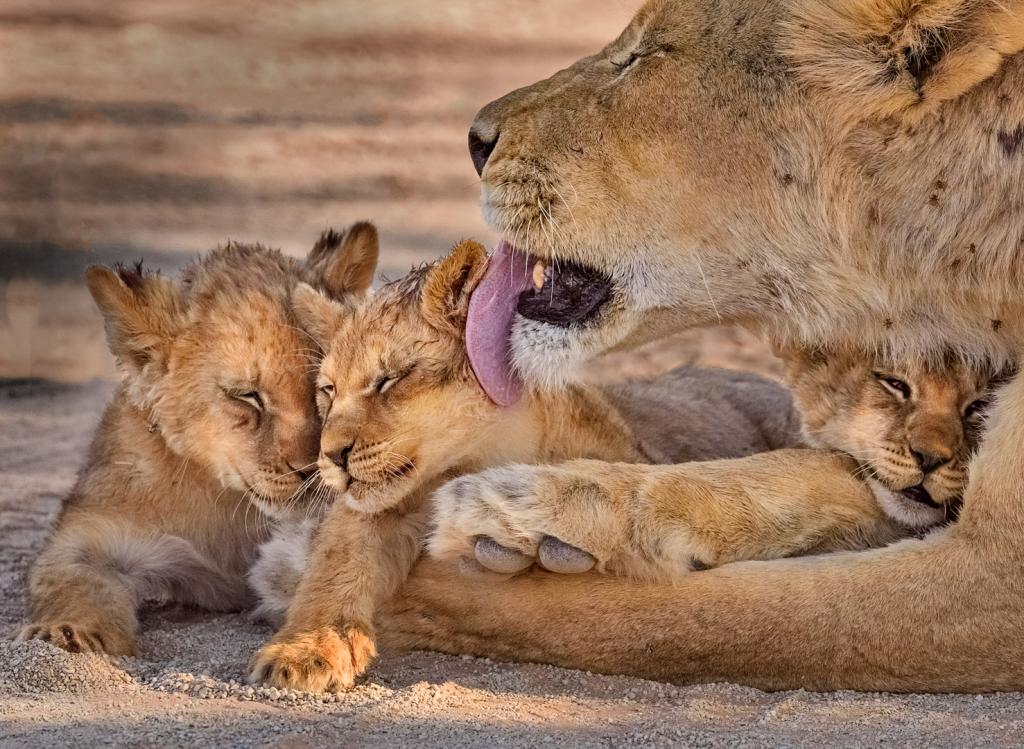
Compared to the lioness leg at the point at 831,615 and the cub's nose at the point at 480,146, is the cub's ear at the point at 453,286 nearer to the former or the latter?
the cub's nose at the point at 480,146

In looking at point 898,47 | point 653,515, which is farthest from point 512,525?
point 898,47

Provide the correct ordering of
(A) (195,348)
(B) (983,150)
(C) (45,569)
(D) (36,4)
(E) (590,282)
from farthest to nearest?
(D) (36,4)
(A) (195,348)
(C) (45,569)
(E) (590,282)
(B) (983,150)

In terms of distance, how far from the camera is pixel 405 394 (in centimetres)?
324

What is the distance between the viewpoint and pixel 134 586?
3.60 m

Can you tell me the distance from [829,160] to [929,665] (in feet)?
3.09

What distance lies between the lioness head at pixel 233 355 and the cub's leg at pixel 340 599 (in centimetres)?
28

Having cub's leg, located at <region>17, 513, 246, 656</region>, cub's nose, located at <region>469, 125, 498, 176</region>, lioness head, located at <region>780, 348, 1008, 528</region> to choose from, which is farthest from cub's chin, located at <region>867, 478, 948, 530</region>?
cub's leg, located at <region>17, 513, 246, 656</region>

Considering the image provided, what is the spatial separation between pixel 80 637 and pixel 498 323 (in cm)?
102

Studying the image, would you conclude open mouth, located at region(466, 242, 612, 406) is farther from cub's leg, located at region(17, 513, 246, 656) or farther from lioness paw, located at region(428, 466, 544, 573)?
cub's leg, located at region(17, 513, 246, 656)

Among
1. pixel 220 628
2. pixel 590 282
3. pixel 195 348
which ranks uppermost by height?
pixel 590 282

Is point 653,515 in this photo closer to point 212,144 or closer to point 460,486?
point 460,486

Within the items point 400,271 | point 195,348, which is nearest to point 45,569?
point 195,348

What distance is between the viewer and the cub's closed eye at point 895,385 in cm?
322

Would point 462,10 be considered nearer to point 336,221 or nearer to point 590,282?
point 336,221
